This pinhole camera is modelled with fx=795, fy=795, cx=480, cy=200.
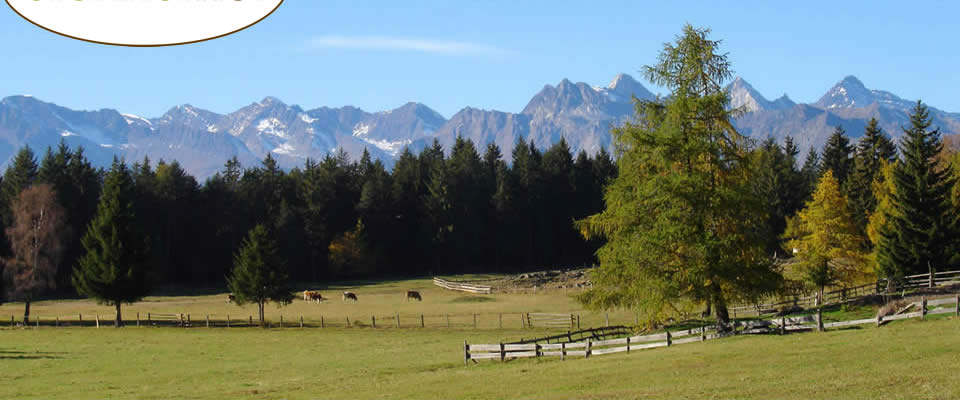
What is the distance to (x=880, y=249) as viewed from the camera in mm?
54094

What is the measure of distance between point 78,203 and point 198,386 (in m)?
75.2

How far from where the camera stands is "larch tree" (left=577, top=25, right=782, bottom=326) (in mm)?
30938

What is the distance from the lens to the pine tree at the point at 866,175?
72.8 m

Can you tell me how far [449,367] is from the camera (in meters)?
31.8

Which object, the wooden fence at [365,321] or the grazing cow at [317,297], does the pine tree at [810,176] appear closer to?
the wooden fence at [365,321]

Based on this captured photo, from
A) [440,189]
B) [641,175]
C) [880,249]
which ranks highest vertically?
[440,189]

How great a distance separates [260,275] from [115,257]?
10.5 meters

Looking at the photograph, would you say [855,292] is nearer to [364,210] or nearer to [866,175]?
[866,175]

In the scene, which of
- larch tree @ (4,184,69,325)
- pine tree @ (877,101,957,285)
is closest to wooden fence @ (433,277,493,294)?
larch tree @ (4,184,69,325)

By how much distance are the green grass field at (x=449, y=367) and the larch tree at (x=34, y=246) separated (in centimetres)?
1045

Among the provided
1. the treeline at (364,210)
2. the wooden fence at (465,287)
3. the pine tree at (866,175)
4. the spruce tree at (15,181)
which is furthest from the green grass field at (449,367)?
the treeline at (364,210)

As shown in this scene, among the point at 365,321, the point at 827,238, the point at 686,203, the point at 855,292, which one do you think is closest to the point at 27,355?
the point at 365,321

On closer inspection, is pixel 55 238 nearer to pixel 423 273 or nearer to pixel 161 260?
pixel 161 260

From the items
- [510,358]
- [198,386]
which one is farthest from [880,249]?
[198,386]
